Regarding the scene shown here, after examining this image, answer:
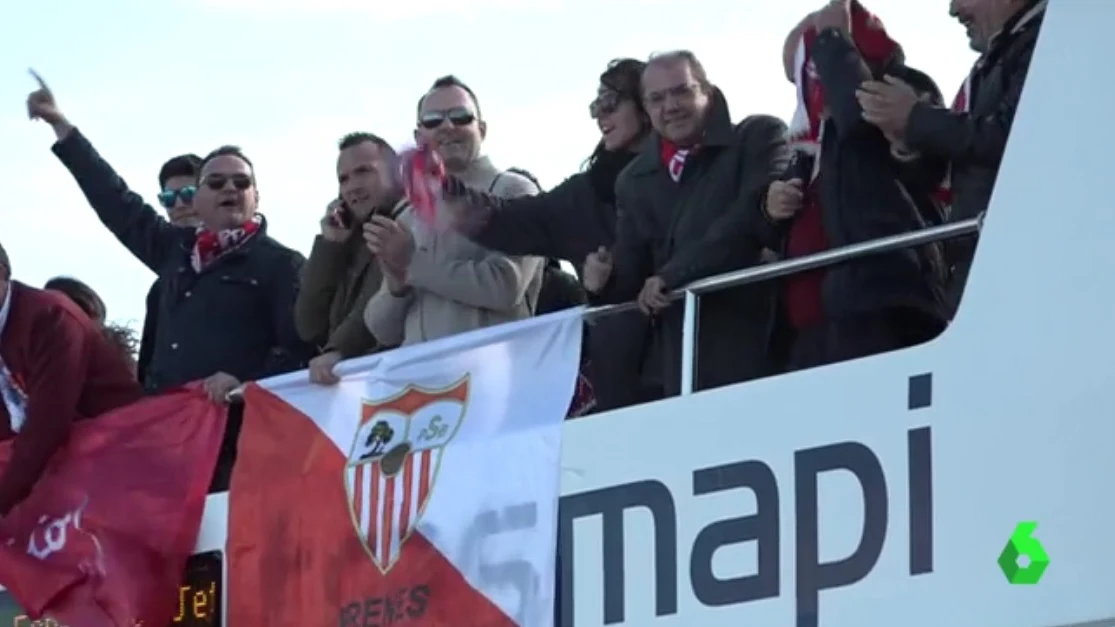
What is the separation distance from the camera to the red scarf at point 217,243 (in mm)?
9016

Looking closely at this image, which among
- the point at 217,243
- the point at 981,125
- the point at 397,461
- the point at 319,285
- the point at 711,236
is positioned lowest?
the point at 397,461

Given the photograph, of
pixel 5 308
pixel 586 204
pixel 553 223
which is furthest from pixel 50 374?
pixel 586 204

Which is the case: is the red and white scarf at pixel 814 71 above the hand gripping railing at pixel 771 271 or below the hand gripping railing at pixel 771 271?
above

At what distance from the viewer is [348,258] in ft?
28.1

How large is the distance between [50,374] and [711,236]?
2895mm

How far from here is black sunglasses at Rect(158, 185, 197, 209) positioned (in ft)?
33.3

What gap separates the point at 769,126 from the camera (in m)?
7.08

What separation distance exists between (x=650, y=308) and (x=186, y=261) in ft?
8.83

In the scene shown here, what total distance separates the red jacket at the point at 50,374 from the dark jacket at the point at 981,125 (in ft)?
11.9

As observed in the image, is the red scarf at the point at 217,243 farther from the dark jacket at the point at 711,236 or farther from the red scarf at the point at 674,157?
the red scarf at the point at 674,157

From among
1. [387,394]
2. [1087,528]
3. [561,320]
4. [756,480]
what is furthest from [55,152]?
[1087,528]

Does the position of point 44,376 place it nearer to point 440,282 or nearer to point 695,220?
point 440,282

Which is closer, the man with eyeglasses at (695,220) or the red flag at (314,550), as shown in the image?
the man with eyeglasses at (695,220)

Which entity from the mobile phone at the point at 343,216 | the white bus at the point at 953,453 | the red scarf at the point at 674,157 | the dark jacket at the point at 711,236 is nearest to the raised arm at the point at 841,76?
the white bus at the point at 953,453
